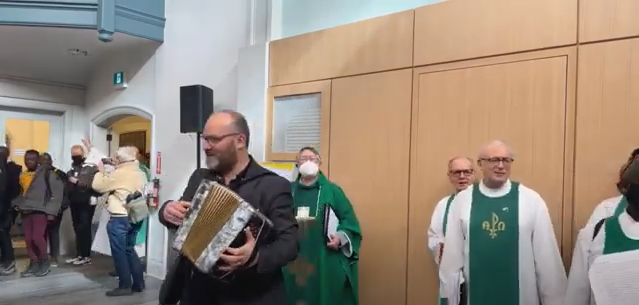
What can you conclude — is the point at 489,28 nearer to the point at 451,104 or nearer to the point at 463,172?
the point at 451,104

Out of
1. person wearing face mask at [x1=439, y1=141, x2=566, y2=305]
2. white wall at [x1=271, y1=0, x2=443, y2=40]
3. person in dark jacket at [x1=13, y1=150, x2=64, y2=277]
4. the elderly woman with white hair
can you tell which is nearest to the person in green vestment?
person wearing face mask at [x1=439, y1=141, x2=566, y2=305]

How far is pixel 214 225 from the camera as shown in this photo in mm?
1699

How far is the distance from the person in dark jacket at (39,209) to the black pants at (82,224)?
0.57 meters

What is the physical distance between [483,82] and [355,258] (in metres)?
1.48

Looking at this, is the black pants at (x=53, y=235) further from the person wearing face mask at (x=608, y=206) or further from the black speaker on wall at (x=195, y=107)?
the person wearing face mask at (x=608, y=206)

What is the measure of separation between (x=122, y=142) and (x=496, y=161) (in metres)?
7.15

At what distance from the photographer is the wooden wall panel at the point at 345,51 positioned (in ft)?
12.1

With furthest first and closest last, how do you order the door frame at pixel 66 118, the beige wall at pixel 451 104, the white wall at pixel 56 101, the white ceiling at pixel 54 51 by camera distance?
1. the door frame at pixel 66 118
2. the white wall at pixel 56 101
3. the white ceiling at pixel 54 51
4. the beige wall at pixel 451 104

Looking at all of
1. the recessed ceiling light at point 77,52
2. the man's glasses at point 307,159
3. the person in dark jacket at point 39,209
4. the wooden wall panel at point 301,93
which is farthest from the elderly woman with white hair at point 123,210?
the recessed ceiling light at point 77,52

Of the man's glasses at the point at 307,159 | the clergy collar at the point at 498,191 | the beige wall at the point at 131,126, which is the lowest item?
the clergy collar at the point at 498,191

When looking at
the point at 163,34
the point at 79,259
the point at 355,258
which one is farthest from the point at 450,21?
the point at 79,259

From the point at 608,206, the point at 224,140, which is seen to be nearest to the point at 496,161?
the point at 608,206

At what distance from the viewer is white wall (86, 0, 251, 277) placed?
17.4ft

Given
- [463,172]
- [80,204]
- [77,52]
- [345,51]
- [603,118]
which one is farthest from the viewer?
[77,52]
